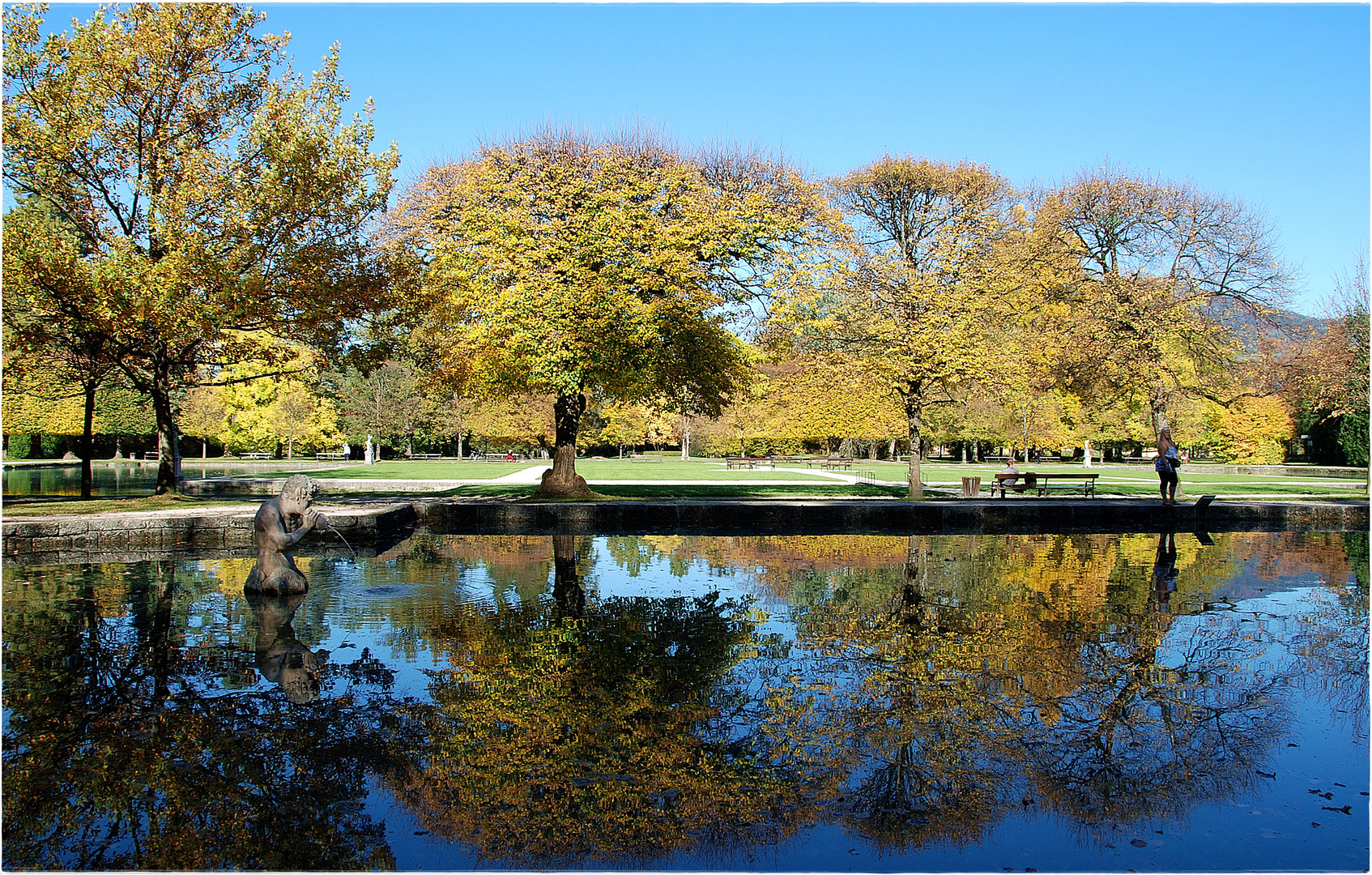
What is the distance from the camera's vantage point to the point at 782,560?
1332cm

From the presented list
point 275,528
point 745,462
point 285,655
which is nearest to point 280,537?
point 275,528

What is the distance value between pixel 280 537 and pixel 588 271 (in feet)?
37.4

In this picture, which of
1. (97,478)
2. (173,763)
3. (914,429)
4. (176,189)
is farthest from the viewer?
(97,478)

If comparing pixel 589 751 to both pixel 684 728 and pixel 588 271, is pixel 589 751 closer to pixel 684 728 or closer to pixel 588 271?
pixel 684 728

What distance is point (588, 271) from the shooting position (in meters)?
20.0

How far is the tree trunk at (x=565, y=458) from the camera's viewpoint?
22.0m

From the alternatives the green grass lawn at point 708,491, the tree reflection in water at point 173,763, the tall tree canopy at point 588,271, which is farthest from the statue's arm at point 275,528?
the green grass lawn at point 708,491

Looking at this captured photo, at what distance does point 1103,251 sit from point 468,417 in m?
40.2

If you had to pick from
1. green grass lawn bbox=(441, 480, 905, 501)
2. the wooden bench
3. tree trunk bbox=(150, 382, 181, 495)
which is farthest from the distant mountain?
tree trunk bbox=(150, 382, 181, 495)

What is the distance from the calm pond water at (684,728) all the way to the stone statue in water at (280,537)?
296mm

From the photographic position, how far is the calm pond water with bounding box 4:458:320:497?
26.8m

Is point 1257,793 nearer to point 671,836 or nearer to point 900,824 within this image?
point 900,824

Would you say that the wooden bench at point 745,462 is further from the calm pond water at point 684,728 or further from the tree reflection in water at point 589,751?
the tree reflection in water at point 589,751

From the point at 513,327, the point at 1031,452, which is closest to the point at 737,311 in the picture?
the point at 513,327
